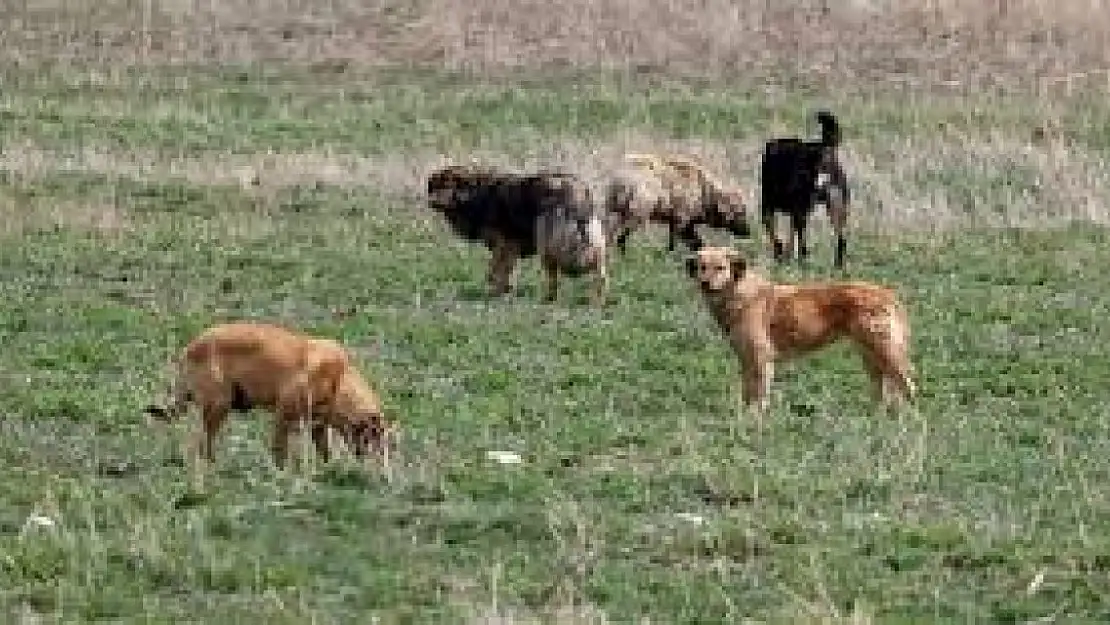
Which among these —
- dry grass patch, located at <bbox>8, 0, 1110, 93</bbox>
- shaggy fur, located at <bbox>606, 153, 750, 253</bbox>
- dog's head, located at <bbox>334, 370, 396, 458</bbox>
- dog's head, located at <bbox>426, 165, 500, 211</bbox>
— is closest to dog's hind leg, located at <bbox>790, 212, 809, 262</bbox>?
shaggy fur, located at <bbox>606, 153, 750, 253</bbox>

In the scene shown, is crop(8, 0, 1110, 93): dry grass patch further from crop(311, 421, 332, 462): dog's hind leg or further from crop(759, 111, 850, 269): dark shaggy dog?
crop(311, 421, 332, 462): dog's hind leg

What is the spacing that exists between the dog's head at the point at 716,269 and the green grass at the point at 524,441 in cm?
64

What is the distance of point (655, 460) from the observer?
36.3 feet

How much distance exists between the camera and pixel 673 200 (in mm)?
20016

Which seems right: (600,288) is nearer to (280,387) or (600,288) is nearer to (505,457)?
(505,457)

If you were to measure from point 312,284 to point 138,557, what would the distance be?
908 centimetres

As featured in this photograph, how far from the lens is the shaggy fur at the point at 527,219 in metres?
17.5

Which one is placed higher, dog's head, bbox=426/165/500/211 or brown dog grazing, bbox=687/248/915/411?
dog's head, bbox=426/165/500/211

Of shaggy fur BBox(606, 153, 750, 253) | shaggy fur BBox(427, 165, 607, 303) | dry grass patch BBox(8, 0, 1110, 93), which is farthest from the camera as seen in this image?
dry grass patch BBox(8, 0, 1110, 93)

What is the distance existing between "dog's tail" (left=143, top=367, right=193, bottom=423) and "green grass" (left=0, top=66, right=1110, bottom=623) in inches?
9.4

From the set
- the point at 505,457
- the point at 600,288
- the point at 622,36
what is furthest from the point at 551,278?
the point at 622,36

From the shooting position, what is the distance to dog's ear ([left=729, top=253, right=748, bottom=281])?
531 inches

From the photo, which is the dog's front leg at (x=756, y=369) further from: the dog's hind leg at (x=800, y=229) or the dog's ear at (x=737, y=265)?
the dog's hind leg at (x=800, y=229)

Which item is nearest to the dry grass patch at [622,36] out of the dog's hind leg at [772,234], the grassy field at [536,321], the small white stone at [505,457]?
the grassy field at [536,321]
